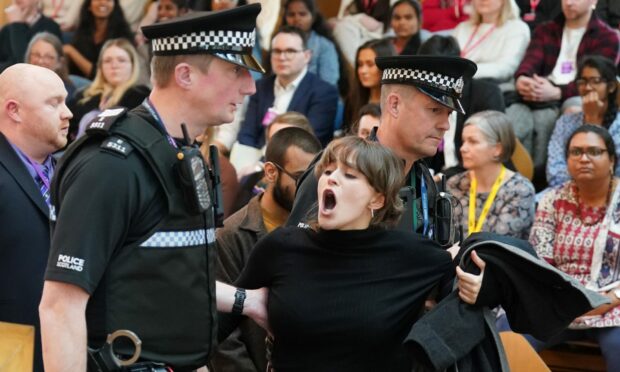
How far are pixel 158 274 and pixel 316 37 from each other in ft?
18.7

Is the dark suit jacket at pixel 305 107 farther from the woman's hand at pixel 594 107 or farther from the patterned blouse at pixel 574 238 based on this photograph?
the patterned blouse at pixel 574 238

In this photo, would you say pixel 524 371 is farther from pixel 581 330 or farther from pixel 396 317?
pixel 581 330

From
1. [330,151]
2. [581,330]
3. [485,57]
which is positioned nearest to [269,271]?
[330,151]

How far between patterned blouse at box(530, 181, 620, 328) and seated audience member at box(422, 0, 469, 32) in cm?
278

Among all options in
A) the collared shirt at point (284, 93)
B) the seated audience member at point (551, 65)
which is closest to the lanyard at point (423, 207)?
the seated audience member at point (551, 65)

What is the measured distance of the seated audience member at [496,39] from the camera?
753 centimetres

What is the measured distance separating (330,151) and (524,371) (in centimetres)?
127

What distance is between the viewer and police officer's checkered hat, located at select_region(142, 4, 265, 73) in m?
2.94

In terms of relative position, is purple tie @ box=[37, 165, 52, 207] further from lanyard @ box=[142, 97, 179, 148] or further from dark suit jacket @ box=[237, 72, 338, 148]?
dark suit jacket @ box=[237, 72, 338, 148]

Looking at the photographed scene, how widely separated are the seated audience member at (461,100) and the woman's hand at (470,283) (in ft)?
12.2

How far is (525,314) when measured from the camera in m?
3.13

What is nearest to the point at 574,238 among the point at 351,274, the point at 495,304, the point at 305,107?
the point at 305,107

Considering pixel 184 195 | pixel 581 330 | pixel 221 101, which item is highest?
pixel 221 101

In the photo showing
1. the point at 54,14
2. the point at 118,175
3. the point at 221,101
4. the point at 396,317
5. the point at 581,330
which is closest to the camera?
the point at 118,175
